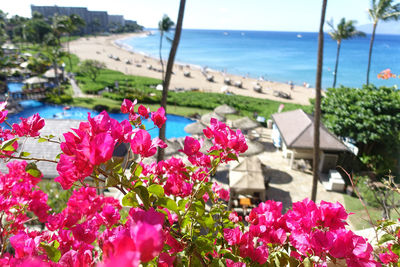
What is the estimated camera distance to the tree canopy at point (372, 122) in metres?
11.0

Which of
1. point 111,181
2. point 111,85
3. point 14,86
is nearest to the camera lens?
point 111,181

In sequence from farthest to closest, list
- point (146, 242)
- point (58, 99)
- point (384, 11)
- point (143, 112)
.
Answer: point (58, 99)
point (384, 11)
point (143, 112)
point (146, 242)

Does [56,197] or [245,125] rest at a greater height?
[245,125]

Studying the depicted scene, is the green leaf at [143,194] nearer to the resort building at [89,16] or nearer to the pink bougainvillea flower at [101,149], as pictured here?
the pink bougainvillea flower at [101,149]

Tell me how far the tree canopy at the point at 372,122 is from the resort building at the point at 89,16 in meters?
103

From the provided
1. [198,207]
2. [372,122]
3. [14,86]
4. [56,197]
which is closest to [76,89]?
[14,86]

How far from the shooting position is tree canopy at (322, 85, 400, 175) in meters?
11.0

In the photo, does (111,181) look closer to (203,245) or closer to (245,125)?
(203,245)

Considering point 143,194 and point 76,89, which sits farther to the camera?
point 76,89

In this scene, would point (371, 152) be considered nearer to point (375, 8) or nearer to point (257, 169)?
point (257, 169)

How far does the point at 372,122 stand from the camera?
1108 cm

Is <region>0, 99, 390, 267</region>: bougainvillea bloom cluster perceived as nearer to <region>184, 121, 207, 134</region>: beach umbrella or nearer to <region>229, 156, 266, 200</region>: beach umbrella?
<region>229, 156, 266, 200</region>: beach umbrella

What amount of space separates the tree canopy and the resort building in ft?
338

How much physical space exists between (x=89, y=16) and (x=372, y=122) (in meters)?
149
